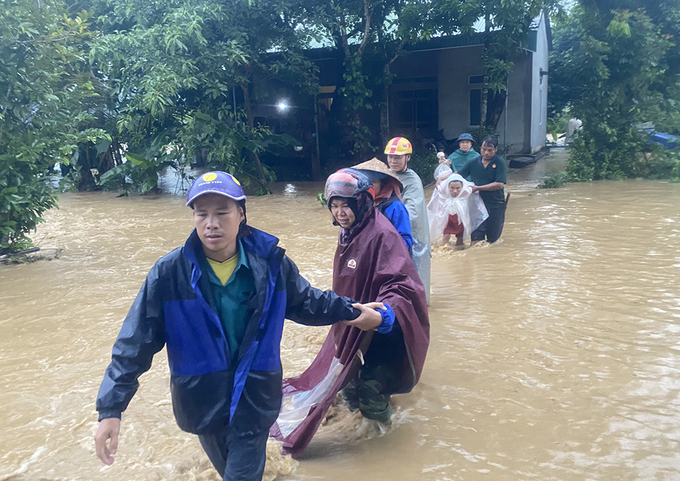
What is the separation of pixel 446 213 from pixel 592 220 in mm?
3355

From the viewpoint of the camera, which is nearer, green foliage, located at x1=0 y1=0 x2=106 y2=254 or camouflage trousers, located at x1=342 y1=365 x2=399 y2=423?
camouflage trousers, located at x1=342 y1=365 x2=399 y2=423

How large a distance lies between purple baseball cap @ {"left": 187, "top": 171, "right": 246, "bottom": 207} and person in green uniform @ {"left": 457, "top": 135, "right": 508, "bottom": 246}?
5988 mm

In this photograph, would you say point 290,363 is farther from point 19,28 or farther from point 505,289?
point 19,28

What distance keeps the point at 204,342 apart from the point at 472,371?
2.75 m

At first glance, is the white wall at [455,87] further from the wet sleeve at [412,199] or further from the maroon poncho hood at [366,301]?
the maroon poncho hood at [366,301]

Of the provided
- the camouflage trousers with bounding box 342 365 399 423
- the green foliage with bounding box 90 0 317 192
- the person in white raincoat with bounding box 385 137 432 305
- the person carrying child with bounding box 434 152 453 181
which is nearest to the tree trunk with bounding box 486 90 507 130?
the green foliage with bounding box 90 0 317 192

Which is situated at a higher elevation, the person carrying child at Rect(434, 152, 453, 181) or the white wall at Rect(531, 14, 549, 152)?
the white wall at Rect(531, 14, 549, 152)

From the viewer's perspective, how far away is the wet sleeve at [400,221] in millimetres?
4086

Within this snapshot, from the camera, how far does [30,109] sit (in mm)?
7859

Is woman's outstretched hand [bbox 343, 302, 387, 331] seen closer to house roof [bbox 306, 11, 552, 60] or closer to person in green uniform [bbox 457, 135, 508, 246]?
person in green uniform [bbox 457, 135, 508, 246]

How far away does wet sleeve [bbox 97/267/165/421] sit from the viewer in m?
2.06

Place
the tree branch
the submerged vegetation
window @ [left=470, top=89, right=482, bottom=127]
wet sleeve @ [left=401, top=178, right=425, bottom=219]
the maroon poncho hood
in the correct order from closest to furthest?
the maroon poncho hood, wet sleeve @ [left=401, top=178, right=425, bottom=219], the submerged vegetation, the tree branch, window @ [left=470, top=89, right=482, bottom=127]

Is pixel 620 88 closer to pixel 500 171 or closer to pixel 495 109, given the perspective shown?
pixel 495 109

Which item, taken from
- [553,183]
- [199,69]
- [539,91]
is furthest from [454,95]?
[199,69]
